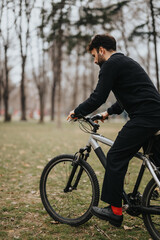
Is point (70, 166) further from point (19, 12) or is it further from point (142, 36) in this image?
point (19, 12)

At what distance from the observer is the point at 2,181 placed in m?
4.99

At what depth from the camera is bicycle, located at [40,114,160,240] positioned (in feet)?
8.67

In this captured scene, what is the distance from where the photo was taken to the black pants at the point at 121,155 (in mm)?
2557

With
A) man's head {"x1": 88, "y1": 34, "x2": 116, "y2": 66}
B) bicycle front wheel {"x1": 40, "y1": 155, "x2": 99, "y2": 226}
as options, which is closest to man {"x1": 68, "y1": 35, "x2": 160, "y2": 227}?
man's head {"x1": 88, "y1": 34, "x2": 116, "y2": 66}

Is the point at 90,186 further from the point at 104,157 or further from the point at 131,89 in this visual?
the point at 131,89

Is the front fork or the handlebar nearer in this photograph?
the handlebar

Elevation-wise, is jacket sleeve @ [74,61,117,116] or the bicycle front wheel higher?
jacket sleeve @ [74,61,117,116]

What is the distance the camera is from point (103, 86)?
259 centimetres

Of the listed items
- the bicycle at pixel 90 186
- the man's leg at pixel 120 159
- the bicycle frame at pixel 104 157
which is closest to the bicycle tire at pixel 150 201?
the bicycle at pixel 90 186

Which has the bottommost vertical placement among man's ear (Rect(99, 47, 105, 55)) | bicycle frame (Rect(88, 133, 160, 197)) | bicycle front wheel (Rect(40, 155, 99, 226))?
bicycle front wheel (Rect(40, 155, 99, 226))

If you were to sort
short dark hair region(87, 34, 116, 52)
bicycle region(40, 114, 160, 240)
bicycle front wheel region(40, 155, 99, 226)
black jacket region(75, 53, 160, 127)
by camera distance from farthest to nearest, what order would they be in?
bicycle front wheel region(40, 155, 99, 226) < short dark hair region(87, 34, 116, 52) < bicycle region(40, 114, 160, 240) < black jacket region(75, 53, 160, 127)

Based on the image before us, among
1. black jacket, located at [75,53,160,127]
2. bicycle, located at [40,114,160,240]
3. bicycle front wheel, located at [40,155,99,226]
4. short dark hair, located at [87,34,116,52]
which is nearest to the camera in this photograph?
black jacket, located at [75,53,160,127]

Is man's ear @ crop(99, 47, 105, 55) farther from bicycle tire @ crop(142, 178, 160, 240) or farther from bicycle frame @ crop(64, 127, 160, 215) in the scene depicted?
bicycle tire @ crop(142, 178, 160, 240)

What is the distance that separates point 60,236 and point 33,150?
233 inches
